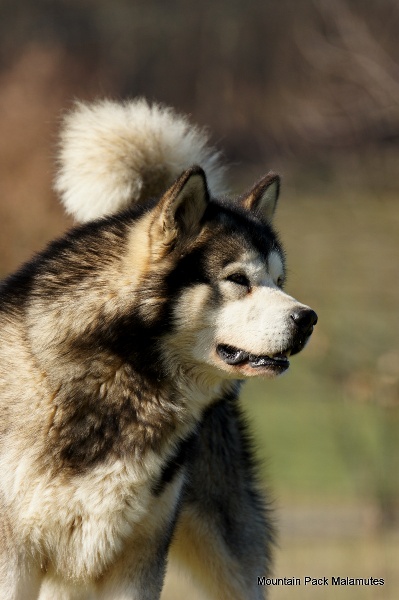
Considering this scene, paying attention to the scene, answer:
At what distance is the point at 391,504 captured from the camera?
28.7 feet

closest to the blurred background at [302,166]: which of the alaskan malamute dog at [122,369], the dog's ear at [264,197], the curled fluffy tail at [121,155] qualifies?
the curled fluffy tail at [121,155]

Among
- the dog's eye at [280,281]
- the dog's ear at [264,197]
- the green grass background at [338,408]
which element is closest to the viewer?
the dog's eye at [280,281]

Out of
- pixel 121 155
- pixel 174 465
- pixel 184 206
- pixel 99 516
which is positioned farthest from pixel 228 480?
pixel 121 155

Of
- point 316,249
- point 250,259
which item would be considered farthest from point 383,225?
point 250,259

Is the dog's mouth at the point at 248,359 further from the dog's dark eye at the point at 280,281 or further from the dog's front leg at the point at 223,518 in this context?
the dog's front leg at the point at 223,518

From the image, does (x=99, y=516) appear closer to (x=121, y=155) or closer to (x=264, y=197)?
(x=264, y=197)

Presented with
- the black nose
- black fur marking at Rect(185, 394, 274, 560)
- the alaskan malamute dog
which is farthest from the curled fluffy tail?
the black nose

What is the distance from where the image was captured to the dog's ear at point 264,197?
404 cm

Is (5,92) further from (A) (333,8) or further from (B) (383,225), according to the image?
(A) (333,8)

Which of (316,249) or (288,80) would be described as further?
(316,249)

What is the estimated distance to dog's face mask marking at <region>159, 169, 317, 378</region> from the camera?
3355mm

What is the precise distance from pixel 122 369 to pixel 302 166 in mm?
7776

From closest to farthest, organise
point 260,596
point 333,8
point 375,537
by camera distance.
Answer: point 260,596 < point 333,8 < point 375,537

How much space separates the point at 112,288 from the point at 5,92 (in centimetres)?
933
